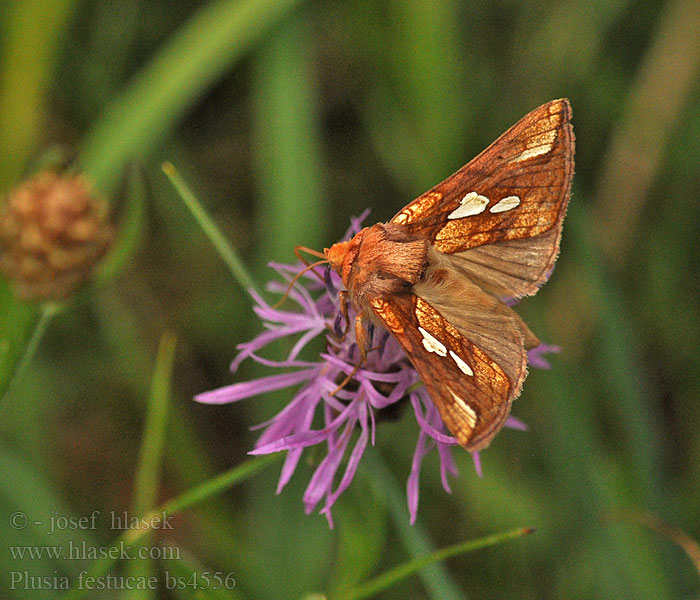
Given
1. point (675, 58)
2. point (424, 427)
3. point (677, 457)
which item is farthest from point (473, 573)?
point (675, 58)

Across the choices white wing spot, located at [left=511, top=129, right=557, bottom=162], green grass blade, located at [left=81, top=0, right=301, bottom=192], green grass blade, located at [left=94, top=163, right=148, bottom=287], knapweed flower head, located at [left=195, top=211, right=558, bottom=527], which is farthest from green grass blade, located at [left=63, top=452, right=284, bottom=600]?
green grass blade, located at [left=81, top=0, right=301, bottom=192]

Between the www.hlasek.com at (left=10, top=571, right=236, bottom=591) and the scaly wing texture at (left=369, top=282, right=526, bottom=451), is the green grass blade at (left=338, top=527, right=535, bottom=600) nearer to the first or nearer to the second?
the scaly wing texture at (left=369, top=282, right=526, bottom=451)

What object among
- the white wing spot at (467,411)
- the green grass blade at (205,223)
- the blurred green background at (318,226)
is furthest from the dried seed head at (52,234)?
the white wing spot at (467,411)

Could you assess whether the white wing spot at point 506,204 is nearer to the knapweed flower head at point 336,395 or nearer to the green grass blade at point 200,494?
the knapweed flower head at point 336,395

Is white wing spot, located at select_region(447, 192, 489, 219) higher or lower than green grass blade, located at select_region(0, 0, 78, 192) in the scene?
lower

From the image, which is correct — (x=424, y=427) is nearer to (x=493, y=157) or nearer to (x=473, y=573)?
(x=493, y=157)
